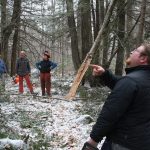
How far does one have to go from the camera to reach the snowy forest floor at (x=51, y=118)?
376 inches

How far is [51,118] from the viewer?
40.9 ft

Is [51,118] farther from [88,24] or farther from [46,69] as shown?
[88,24]

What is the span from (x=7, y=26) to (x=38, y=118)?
49.8 ft

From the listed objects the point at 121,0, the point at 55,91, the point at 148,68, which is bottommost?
the point at 55,91

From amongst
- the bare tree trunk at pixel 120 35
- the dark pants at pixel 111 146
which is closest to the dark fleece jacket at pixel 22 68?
the bare tree trunk at pixel 120 35

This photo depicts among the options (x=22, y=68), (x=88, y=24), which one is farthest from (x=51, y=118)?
(x=88, y=24)

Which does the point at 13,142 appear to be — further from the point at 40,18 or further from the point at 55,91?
the point at 40,18

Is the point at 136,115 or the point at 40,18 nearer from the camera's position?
the point at 136,115

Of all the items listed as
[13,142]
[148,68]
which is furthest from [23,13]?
[148,68]

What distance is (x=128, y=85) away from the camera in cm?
391

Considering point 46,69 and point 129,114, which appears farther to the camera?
point 46,69

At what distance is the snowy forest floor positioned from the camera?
9562 mm

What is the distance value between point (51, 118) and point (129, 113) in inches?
339

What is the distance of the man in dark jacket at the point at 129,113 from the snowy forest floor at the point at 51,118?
489 centimetres
